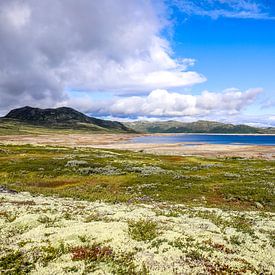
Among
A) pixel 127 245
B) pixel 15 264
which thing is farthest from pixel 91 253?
pixel 15 264

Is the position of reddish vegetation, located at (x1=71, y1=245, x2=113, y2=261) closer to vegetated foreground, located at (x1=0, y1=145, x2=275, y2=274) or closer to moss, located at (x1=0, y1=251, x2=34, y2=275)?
vegetated foreground, located at (x1=0, y1=145, x2=275, y2=274)

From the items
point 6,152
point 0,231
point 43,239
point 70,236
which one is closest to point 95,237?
point 70,236

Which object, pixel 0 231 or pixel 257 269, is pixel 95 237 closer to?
pixel 0 231

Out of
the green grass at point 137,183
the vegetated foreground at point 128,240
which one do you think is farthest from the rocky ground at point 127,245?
the green grass at point 137,183

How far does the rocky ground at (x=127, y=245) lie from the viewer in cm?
1619

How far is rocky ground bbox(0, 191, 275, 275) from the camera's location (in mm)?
16188

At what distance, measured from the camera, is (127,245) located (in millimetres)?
18641

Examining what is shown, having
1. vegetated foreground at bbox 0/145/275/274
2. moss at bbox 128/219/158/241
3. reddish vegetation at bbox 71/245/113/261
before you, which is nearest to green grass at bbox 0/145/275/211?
vegetated foreground at bbox 0/145/275/274

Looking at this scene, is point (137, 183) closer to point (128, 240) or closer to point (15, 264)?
point (128, 240)

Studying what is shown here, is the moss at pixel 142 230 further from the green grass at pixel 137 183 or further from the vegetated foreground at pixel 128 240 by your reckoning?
the green grass at pixel 137 183

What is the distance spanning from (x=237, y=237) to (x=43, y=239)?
40.6ft

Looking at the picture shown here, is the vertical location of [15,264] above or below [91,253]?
below

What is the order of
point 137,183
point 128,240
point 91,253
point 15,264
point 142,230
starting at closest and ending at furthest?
1. point 15,264
2. point 91,253
3. point 128,240
4. point 142,230
5. point 137,183

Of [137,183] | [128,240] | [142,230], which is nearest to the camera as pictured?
[128,240]
